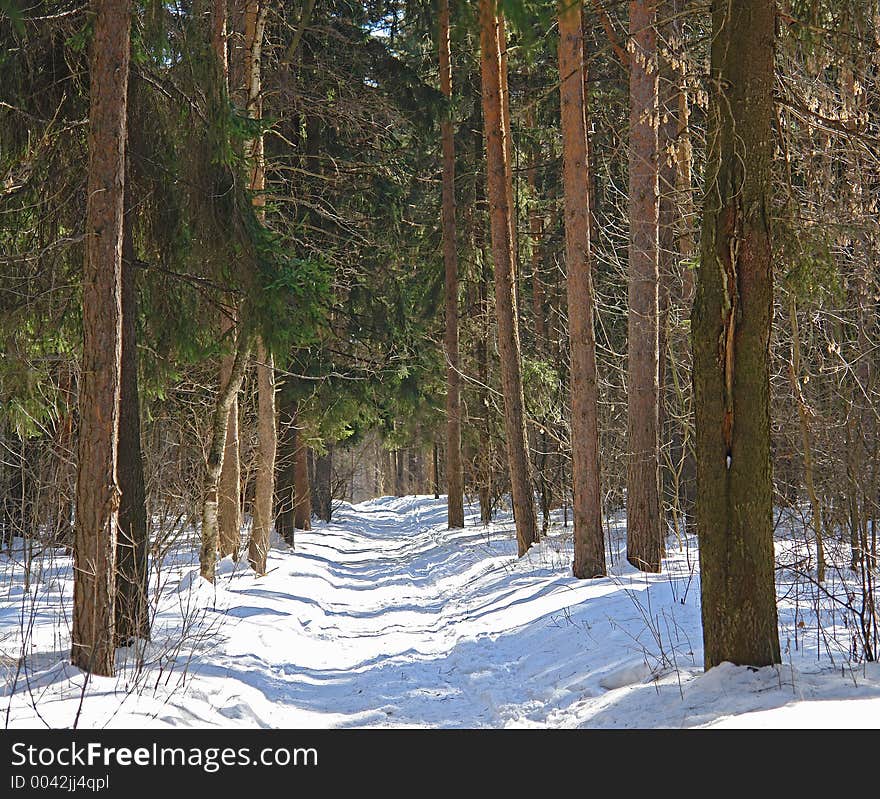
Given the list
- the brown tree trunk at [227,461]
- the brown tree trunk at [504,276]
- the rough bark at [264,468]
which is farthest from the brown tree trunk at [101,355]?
the brown tree trunk at [504,276]

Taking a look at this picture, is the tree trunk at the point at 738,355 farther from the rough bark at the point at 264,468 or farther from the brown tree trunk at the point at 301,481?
the brown tree trunk at the point at 301,481

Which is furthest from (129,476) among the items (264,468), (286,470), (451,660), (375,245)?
(286,470)

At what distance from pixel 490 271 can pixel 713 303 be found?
18707mm

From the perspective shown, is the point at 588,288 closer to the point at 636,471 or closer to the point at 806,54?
the point at 636,471

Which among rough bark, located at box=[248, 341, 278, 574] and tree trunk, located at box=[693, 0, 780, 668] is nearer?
tree trunk, located at box=[693, 0, 780, 668]

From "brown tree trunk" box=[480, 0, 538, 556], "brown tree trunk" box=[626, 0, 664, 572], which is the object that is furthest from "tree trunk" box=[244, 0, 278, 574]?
"brown tree trunk" box=[626, 0, 664, 572]

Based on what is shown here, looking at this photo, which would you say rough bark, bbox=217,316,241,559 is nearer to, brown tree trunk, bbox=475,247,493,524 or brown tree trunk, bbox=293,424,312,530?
brown tree trunk, bbox=293,424,312,530

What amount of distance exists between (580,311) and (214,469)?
17.6 feet

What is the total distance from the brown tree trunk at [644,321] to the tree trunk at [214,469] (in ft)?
17.3

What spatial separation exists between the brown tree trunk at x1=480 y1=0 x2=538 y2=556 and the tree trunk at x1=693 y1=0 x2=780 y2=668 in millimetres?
9101

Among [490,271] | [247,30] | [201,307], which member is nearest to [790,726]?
[201,307]

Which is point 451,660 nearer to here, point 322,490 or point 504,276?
point 504,276

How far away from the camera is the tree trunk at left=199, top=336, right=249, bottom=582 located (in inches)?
484

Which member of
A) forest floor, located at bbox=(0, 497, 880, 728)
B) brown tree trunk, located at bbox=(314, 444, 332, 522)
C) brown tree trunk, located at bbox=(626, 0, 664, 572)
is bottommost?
forest floor, located at bbox=(0, 497, 880, 728)
